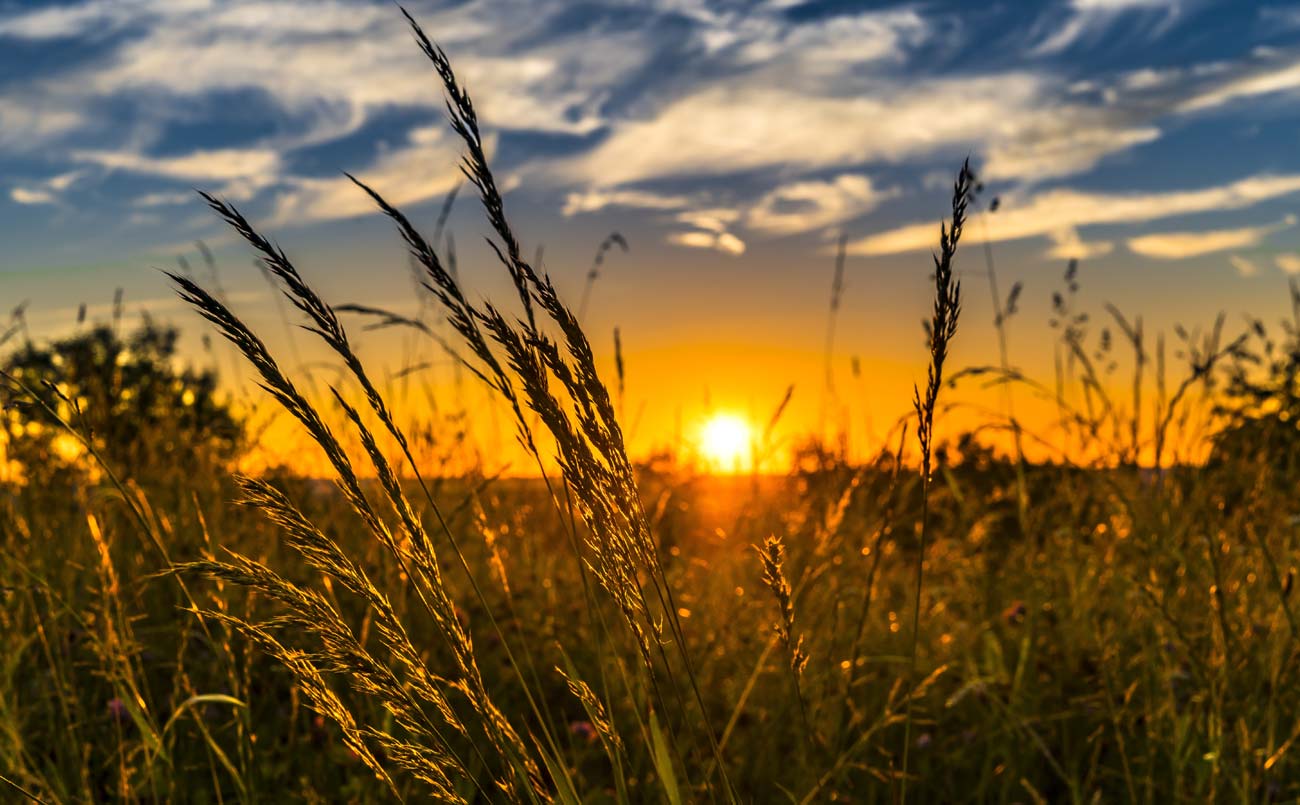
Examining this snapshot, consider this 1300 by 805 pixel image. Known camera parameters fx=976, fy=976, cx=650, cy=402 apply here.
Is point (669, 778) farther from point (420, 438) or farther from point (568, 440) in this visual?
point (420, 438)

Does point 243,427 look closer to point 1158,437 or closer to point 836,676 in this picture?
point 836,676

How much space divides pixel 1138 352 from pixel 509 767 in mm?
3199

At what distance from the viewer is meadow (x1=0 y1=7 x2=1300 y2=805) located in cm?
114

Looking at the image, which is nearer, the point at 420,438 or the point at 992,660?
the point at 992,660

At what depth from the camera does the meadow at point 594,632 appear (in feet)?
3.74

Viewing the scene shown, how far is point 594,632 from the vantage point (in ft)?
5.00

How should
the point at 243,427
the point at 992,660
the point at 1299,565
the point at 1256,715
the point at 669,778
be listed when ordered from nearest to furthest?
the point at 669,778 → the point at 1256,715 → the point at 992,660 → the point at 1299,565 → the point at 243,427

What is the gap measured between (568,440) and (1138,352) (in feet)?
10.5

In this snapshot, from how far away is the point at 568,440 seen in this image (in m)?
1.06

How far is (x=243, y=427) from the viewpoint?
16.8 feet

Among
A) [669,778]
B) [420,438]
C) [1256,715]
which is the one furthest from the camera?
[420,438]

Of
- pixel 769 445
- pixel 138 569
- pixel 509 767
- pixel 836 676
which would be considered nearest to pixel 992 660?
pixel 836 676

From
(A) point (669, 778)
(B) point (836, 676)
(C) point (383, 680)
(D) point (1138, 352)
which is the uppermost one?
(D) point (1138, 352)

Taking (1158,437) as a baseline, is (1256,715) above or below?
below
